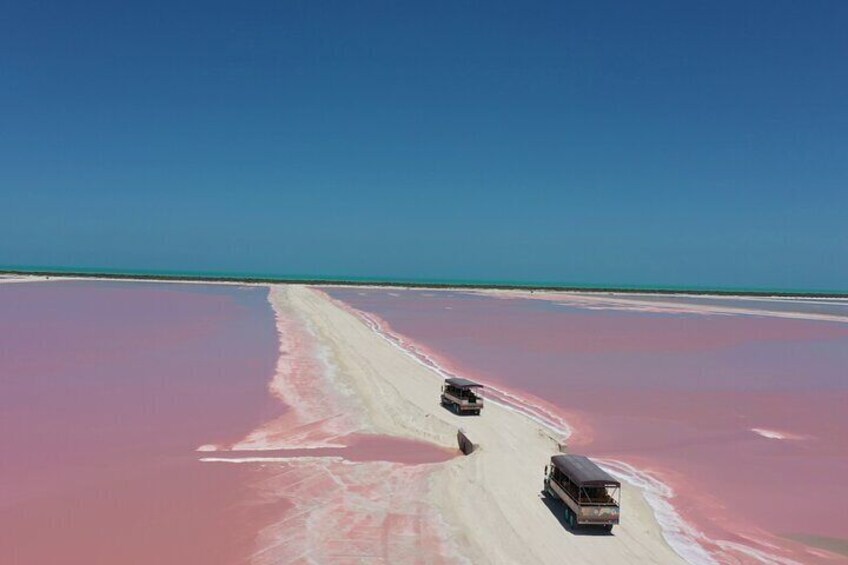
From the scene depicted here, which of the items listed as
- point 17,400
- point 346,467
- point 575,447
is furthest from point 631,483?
point 17,400

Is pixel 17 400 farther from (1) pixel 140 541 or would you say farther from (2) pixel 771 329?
(2) pixel 771 329

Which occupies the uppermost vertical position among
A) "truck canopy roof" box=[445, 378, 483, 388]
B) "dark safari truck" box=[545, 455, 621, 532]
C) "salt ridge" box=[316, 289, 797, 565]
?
"truck canopy roof" box=[445, 378, 483, 388]

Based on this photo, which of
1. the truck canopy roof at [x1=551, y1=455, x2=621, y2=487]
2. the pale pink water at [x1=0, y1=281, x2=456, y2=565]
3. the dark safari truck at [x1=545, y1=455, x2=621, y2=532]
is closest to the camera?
the pale pink water at [x1=0, y1=281, x2=456, y2=565]

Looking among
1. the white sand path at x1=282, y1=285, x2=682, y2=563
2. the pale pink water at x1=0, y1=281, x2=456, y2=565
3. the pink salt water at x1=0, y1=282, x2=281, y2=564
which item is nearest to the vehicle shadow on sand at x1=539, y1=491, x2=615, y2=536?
the white sand path at x1=282, y1=285, x2=682, y2=563

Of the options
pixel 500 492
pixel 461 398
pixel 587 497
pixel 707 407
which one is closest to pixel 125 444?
pixel 461 398

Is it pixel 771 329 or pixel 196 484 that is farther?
Result: pixel 771 329

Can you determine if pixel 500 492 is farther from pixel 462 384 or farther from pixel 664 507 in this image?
pixel 462 384

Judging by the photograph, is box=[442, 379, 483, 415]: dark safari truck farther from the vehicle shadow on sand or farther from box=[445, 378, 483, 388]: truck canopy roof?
the vehicle shadow on sand
